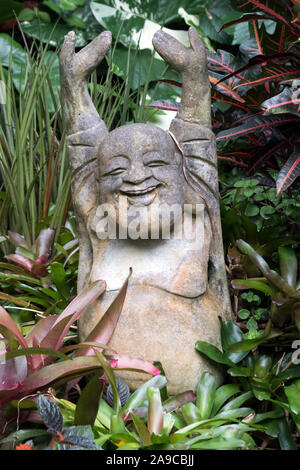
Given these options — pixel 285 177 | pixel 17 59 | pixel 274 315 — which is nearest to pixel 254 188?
pixel 285 177

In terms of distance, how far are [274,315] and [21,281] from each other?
105 centimetres

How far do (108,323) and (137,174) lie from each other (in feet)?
1.43

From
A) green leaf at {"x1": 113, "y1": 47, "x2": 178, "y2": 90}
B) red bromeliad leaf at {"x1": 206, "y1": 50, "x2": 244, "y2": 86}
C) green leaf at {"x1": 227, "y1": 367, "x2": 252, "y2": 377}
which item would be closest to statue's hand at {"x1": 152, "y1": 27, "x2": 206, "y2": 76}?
red bromeliad leaf at {"x1": 206, "y1": 50, "x2": 244, "y2": 86}

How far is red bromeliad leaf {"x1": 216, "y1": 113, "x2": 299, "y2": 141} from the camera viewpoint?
6.30ft

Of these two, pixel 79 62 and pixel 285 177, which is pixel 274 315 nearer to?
pixel 285 177

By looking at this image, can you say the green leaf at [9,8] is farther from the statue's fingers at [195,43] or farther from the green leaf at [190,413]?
the green leaf at [190,413]

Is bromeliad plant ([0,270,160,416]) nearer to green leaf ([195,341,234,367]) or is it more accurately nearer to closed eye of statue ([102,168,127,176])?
green leaf ([195,341,234,367])

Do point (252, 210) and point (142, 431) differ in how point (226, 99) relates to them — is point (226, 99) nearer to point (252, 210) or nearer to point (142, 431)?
point (252, 210)

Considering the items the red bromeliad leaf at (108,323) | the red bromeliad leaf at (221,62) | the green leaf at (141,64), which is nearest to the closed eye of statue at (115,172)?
the red bromeliad leaf at (108,323)

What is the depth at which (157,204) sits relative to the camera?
1.69m

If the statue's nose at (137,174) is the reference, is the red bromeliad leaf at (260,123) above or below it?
above

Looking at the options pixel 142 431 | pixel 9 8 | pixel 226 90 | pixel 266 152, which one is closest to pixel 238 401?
pixel 142 431

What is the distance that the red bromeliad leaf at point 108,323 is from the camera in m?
1.59

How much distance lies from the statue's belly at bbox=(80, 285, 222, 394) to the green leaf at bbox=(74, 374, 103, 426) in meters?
0.27
